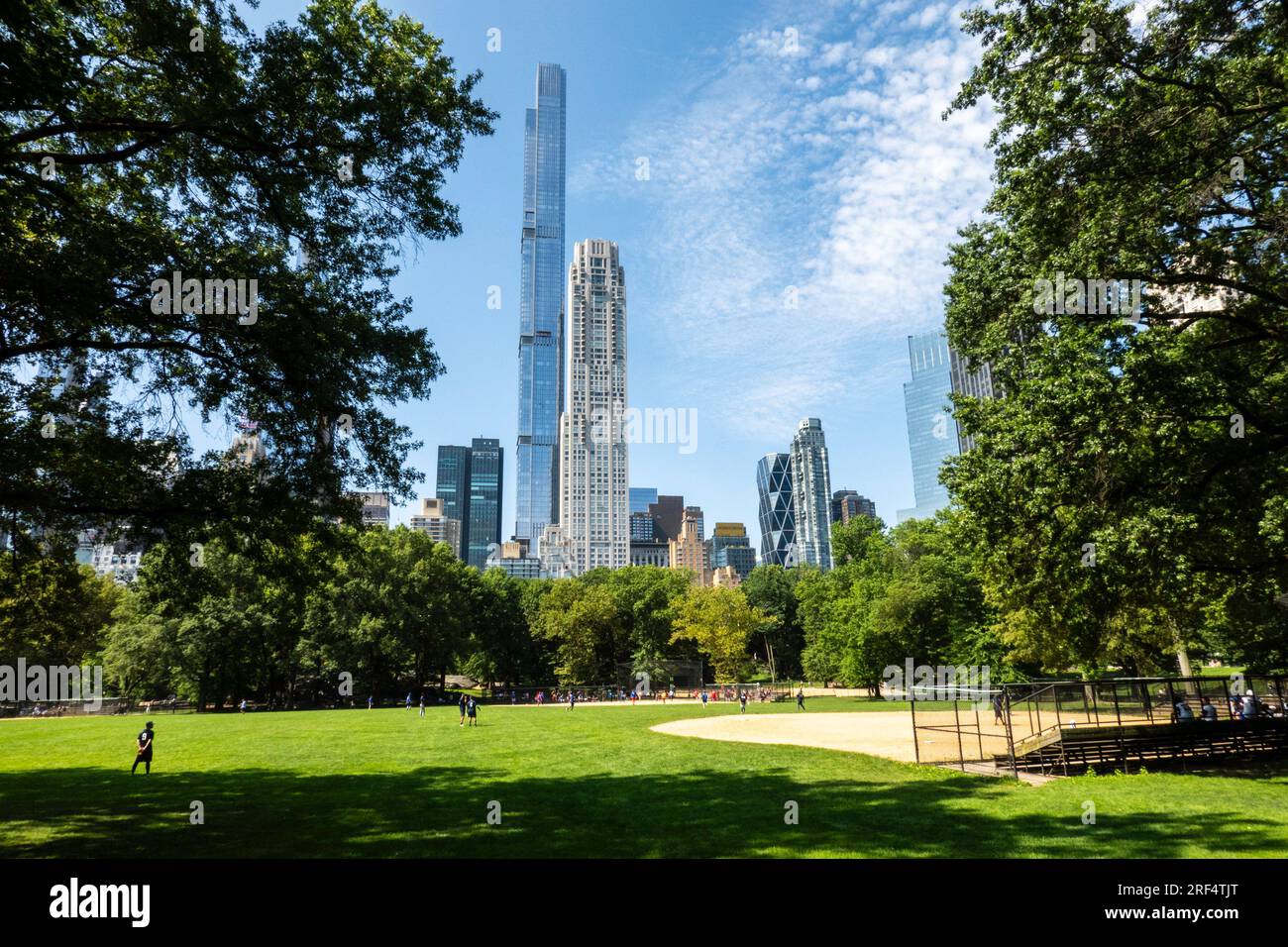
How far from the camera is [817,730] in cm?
3180

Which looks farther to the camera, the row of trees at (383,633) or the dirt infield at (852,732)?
the row of trees at (383,633)

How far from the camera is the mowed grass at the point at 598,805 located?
10.4 meters

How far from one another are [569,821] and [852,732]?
71.2 feet

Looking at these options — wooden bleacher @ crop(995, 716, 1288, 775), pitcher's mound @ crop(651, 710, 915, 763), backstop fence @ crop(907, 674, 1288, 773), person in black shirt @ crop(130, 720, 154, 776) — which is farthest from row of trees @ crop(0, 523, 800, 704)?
wooden bleacher @ crop(995, 716, 1288, 775)

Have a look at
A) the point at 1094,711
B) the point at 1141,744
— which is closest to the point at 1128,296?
the point at 1094,711

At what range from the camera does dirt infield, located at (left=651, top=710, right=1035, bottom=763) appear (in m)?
23.0

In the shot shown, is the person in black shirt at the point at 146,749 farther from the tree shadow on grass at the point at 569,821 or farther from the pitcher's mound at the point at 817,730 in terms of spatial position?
the pitcher's mound at the point at 817,730

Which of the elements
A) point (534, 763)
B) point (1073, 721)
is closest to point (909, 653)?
point (1073, 721)

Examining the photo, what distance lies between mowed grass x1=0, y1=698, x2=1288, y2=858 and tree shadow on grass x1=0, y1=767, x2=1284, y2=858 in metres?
0.06

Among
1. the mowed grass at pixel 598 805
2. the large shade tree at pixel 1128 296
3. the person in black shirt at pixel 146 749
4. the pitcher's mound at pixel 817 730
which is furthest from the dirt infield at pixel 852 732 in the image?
the person in black shirt at pixel 146 749

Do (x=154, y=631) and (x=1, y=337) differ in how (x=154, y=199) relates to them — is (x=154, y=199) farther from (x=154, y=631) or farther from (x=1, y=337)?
(x=154, y=631)

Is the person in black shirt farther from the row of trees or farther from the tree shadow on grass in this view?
the row of trees

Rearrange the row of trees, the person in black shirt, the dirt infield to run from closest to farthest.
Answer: the person in black shirt → the dirt infield → the row of trees

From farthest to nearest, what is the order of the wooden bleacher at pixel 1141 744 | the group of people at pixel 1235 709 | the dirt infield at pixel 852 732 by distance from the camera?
→ the dirt infield at pixel 852 732 → the group of people at pixel 1235 709 → the wooden bleacher at pixel 1141 744
